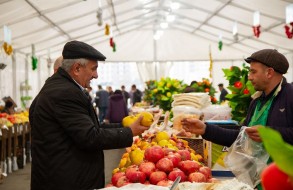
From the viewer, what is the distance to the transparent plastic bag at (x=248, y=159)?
251 centimetres

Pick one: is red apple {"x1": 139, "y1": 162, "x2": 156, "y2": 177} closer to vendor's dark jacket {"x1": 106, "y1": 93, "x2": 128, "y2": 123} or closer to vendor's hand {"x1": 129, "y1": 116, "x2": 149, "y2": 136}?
vendor's hand {"x1": 129, "y1": 116, "x2": 149, "y2": 136}

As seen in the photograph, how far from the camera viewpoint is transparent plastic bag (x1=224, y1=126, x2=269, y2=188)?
8.23ft

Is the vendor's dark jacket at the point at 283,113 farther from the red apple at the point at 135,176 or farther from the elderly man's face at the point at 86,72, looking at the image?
the elderly man's face at the point at 86,72

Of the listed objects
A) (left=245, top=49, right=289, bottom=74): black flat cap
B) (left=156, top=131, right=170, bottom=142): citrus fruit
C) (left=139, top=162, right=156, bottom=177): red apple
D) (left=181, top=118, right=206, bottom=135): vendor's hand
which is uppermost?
(left=245, top=49, right=289, bottom=74): black flat cap

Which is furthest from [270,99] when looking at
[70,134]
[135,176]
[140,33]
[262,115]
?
[140,33]

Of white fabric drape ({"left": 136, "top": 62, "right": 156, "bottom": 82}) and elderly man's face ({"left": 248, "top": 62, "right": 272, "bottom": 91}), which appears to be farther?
white fabric drape ({"left": 136, "top": 62, "right": 156, "bottom": 82})

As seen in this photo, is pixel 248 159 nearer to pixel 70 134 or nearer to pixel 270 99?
pixel 270 99

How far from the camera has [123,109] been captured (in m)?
10.8

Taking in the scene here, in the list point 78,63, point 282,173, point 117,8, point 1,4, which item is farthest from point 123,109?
point 282,173

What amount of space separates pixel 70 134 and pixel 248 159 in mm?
1271

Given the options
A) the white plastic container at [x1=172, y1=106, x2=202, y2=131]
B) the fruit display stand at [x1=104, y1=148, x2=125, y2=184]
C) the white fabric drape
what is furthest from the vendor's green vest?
the white fabric drape

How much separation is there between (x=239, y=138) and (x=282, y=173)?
2.02m

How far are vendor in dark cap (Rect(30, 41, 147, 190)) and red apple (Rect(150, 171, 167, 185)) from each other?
0.84ft

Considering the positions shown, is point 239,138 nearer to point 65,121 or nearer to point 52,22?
point 65,121
